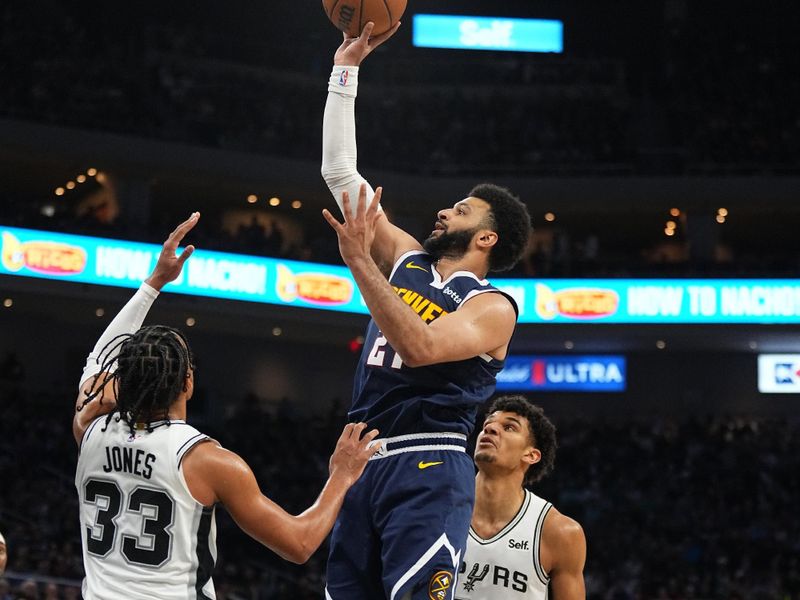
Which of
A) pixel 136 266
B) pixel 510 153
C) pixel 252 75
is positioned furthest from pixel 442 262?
pixel 252 75

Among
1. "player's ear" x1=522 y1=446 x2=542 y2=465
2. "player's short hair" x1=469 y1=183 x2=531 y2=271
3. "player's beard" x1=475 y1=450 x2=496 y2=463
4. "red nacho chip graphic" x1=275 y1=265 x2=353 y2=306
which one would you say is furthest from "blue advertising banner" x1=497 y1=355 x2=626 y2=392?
"player's short hair" x1=469 y1=183 x2=531 y2=271

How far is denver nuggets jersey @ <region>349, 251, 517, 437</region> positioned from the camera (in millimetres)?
4492

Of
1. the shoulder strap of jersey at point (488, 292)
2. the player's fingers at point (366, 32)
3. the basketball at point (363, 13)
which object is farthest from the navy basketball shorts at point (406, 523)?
the basketball at point (363, 13)

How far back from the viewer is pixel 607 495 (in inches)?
873

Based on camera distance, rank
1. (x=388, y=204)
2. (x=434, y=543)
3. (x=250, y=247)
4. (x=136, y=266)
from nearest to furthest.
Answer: (x=434, y=543), (x=136, y=266), (x=250, y=247), (x=388, y=204)

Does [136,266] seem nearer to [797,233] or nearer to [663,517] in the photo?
[663,517]

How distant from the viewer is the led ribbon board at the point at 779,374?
2728cm

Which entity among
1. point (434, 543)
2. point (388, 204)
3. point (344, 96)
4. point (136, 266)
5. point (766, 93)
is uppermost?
point (766, 93)

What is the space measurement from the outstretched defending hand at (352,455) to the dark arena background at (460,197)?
50.7ft

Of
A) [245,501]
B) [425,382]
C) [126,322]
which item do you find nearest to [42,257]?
[126,322]

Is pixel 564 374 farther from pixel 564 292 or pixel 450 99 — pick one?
pixel 450 99

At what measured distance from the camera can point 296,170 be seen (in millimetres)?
25734

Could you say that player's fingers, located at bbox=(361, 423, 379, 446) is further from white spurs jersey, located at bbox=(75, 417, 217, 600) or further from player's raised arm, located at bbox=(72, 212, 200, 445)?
player's raised arm, located at bbox=(72, 212, 200, 445)

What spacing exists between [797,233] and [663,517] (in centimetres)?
1121
